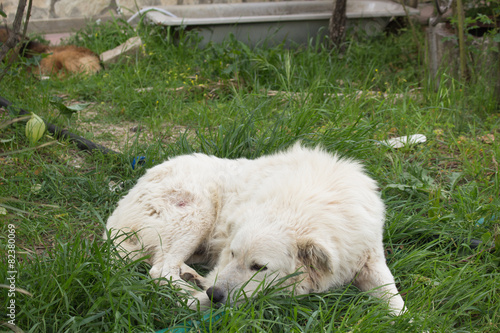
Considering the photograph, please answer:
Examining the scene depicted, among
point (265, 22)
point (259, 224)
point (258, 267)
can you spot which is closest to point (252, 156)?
point (259, 224)

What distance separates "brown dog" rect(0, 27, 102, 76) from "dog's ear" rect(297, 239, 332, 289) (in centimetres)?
489

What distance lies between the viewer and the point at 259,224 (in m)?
2.51

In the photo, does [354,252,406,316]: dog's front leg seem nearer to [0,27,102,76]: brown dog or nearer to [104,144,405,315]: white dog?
[104,144,405,315]: white dog

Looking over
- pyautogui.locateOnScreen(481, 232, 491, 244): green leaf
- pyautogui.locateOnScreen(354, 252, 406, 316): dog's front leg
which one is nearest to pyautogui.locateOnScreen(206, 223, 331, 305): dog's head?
pyautogui.locateOnScreen(354, 252, 406, 316): dog's front leg

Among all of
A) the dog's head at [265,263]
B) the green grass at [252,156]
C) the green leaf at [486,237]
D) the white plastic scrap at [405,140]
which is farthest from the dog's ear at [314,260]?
Result: the white plastic scrap at [405,140]

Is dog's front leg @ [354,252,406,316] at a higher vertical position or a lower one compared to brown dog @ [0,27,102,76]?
lower

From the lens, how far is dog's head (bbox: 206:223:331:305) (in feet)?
7.95

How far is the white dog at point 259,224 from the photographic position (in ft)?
8.08

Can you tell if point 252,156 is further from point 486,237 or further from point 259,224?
point 486,237

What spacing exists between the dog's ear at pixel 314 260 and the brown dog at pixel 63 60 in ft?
16.0

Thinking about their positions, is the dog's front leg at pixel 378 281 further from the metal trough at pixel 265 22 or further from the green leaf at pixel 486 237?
the metal trough at pixel 265 22

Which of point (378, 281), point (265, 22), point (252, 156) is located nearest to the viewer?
point (378, 281)

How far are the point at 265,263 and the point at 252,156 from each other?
1683mm

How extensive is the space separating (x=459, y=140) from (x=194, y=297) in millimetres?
3417
